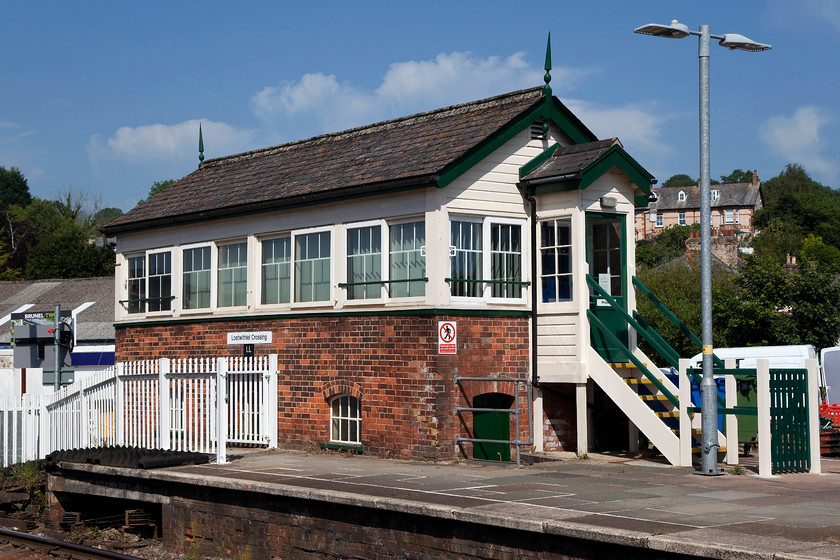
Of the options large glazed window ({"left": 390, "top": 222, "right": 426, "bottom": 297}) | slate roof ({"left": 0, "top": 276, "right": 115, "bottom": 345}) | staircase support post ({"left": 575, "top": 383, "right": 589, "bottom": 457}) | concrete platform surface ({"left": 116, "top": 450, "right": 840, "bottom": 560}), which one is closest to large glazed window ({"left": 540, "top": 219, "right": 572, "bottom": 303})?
staircase support post ({"left": 575, "top": 383, "right": 589, "bottom": 457})

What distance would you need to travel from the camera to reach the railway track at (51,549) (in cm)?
1267

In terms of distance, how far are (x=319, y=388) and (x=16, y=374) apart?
30.7 meters

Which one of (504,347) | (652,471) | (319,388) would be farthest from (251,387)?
(652,471)

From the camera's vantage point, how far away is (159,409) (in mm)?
15875

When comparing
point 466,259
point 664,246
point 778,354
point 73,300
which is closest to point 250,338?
point 466,259

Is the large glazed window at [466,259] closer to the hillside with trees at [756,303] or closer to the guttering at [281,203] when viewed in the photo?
the guttering at [281,203]

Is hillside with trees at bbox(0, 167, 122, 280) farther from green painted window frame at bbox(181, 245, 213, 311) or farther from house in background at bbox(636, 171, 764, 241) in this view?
house in background at bbox(636, 171, 764, 241)

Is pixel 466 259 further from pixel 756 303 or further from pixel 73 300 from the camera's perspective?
pixel 73 300

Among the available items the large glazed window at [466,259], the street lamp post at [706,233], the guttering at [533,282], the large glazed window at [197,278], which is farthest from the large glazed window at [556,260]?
the large glazed window at [197,278]

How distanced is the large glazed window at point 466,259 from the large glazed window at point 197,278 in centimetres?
597

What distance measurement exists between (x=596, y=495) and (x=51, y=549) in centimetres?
738

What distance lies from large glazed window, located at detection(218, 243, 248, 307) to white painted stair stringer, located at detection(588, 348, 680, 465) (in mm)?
6832

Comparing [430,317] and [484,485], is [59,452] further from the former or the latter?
[484,485]

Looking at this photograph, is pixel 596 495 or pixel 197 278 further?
pixel 197 278
